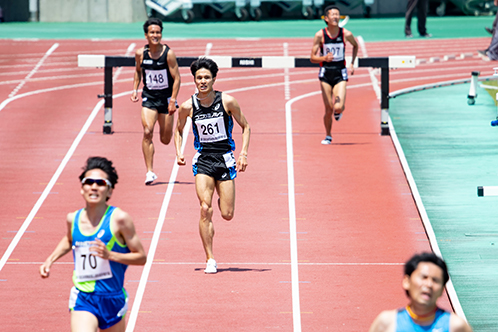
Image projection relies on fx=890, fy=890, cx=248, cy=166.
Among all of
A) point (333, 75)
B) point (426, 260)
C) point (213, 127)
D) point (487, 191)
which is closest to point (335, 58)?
point (333, 75)

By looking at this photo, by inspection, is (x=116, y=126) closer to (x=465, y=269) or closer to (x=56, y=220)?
(x=56, y=220)

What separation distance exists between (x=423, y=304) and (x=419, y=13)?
24149 millimetres

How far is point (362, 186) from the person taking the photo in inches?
461

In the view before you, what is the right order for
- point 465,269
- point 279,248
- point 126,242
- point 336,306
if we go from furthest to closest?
point 279,248, point 465,269, point 336,306, point 126,242

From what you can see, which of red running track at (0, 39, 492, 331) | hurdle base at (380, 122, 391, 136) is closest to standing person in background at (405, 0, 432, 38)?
red running track at (0, 39, 492, 331)

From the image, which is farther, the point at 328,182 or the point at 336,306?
the point at 328,182

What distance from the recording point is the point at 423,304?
168 inches

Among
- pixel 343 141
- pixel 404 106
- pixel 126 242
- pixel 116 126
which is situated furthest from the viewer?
pixel 404 106

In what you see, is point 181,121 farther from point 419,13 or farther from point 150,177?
point 419,13

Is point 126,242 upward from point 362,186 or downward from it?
upward

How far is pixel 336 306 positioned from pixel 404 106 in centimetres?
1005

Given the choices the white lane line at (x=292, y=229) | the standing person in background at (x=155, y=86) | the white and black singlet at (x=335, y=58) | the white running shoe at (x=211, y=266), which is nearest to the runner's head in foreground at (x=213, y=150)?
the white running shoe at (x=211, y=266)

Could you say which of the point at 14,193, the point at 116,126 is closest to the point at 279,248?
the point at 14,193

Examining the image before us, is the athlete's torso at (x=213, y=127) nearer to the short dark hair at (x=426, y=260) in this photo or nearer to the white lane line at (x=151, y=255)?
the white lane line at (x=151, y=255)
